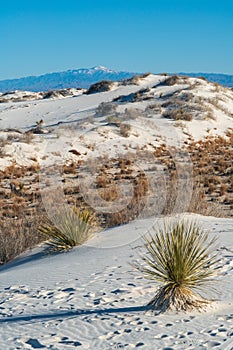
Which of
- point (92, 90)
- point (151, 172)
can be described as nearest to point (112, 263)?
point (151, 172)

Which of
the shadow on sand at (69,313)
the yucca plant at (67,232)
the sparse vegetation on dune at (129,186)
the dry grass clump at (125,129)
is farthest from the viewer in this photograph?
the dry grass clump at (125,129)

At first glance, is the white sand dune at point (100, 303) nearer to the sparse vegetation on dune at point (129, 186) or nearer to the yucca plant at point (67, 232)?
the yucca plant at point (67, 232)

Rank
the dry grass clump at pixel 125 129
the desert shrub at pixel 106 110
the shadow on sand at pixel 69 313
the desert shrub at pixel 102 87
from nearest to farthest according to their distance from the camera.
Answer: the shadow on sand at pixel 69 313 → the dry grass clump at pixel 125 129 → the desert shrub at pixel 106 110 → the desert shrub at pixel 102 87

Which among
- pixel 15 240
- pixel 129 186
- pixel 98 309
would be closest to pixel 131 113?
pixel 129 186

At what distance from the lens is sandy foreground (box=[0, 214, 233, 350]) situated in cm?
432

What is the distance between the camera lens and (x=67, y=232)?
324 inches

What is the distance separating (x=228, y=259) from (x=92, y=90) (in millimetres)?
46023

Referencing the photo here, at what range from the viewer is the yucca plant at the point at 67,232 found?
8.20 meters

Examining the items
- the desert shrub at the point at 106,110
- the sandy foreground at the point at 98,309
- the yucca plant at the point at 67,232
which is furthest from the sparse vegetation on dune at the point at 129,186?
the desert shrub at the point at 106,110

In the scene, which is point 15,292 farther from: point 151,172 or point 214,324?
point 151,172

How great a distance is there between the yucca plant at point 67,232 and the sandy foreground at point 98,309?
441 millimetres

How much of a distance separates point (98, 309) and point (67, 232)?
319cm

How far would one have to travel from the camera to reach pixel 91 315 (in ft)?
16.2

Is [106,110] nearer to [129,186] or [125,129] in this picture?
[125,129]
